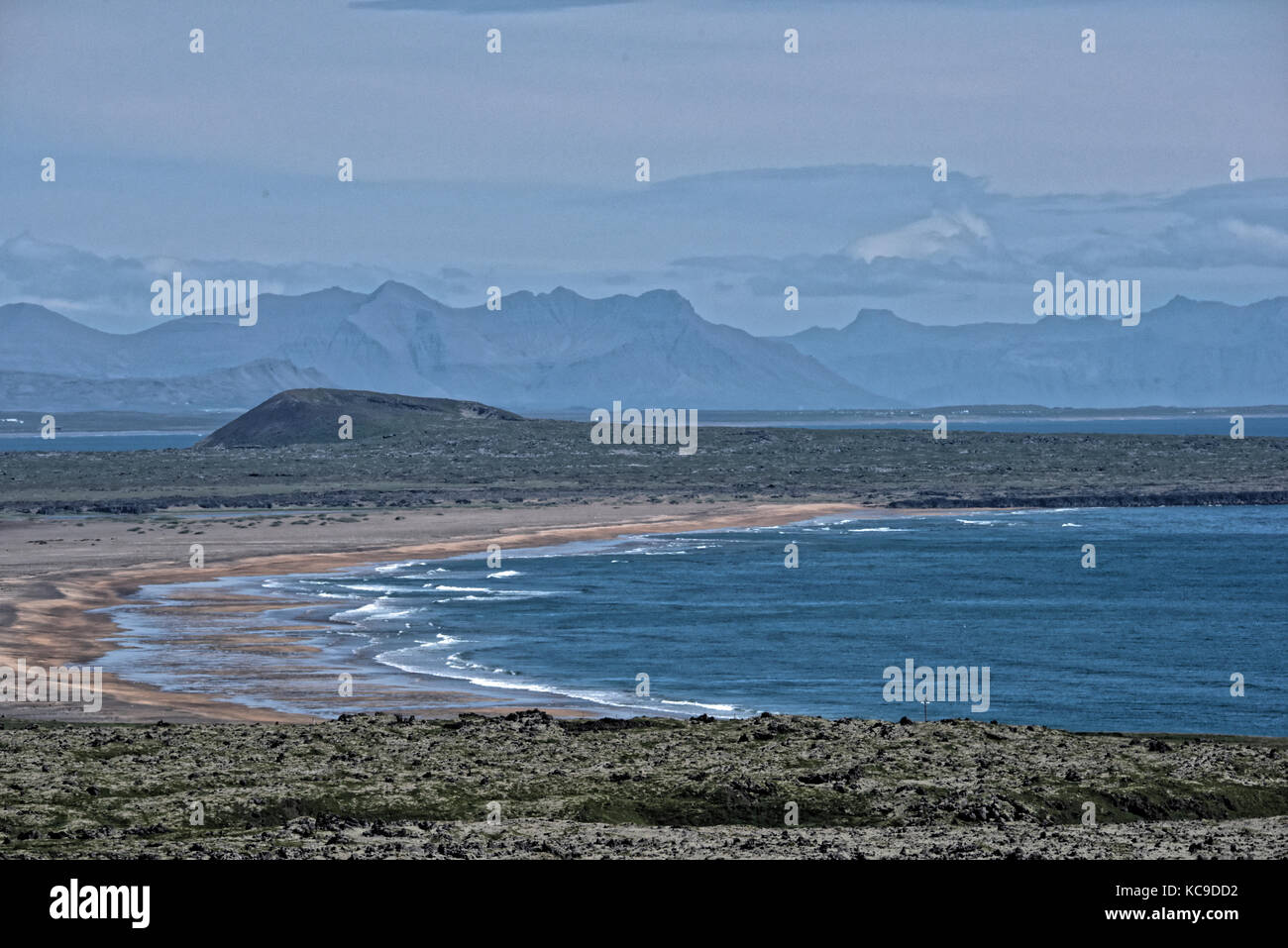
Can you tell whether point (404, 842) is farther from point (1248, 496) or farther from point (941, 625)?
point (1248, 496)

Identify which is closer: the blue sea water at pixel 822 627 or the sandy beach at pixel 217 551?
the sandy beach at pixel 217 551

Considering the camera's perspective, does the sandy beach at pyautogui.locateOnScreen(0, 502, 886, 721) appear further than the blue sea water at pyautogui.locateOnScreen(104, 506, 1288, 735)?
No

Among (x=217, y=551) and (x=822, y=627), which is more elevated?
(x=217, y=551)

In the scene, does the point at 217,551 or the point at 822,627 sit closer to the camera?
the point at 822,627
